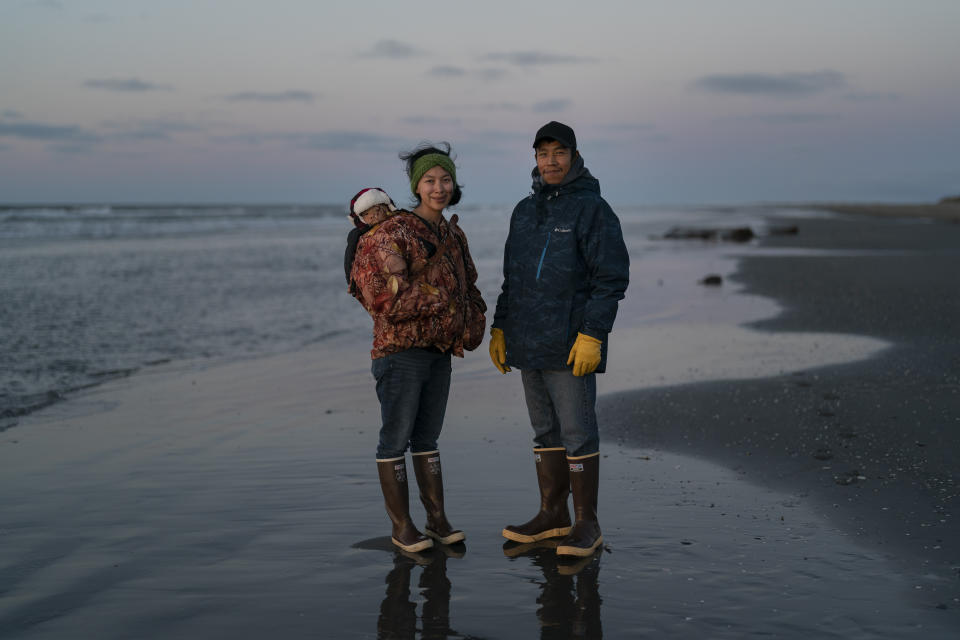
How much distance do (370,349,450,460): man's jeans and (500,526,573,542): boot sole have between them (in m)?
0.59

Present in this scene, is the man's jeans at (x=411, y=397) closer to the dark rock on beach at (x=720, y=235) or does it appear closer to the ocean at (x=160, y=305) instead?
the ocean at (x=160, y=305)

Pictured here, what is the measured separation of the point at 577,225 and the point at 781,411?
11.1 ft

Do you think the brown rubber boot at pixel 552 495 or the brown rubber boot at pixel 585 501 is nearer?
the brown rubber boot at pixel 585 501

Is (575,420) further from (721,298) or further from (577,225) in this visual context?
(721,298)

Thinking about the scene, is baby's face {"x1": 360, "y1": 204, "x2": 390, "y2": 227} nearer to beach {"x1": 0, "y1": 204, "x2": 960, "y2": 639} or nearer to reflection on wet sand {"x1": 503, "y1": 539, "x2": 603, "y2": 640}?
beach {"x1": 0, "y1": 204, "x2": 960, "y2": 639}

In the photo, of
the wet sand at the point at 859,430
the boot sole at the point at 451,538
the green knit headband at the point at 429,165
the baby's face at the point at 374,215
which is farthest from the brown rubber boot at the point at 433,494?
the wet sand at the point at 859,430

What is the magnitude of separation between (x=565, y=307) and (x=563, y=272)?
0.18 meters

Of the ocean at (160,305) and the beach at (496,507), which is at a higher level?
the ocean at (160,305)

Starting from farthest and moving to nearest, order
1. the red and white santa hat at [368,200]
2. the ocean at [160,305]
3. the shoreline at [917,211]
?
the shoreline at [917,211], the ocean at [160,305], the red and white santa hat at [368,200]

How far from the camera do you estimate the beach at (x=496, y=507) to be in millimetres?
3346

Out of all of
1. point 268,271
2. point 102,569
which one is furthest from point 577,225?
point 268,271

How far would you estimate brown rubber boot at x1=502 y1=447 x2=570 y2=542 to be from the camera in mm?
4246

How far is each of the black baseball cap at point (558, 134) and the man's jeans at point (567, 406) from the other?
114cm

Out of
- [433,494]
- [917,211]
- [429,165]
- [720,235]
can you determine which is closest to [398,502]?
[433,494]
